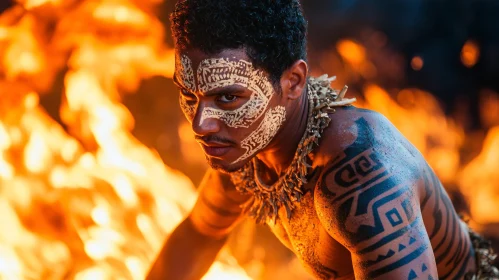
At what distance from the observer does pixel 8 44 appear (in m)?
3.04

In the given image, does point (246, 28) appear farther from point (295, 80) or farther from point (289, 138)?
point (289, 138)

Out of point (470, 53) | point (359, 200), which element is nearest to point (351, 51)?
point (470, 53)

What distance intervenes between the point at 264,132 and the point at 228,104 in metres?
0.17

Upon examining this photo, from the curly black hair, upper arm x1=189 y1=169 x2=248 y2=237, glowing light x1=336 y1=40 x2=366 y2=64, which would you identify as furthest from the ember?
the curly black hair

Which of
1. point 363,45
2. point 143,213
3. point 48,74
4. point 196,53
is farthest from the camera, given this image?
point 363,45

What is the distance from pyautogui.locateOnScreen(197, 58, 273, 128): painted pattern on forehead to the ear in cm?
7

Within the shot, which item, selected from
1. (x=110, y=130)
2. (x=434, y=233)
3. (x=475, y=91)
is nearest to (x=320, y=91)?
(x=434, y=233)

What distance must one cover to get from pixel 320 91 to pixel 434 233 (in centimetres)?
65

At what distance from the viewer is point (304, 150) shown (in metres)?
1.97

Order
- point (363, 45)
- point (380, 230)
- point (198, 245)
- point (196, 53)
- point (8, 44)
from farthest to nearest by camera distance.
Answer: point (363, 45)
point (8, 44)
point (198, 245)
point (196, 53)
point (380, 230)

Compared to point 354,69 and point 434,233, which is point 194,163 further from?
point 434,233

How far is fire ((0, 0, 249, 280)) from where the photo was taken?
10.4 ft

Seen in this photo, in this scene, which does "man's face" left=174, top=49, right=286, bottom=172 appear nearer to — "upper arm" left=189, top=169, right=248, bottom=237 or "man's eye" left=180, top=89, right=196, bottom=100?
"man's eye" left=180, top=89, right=196, bottom=100

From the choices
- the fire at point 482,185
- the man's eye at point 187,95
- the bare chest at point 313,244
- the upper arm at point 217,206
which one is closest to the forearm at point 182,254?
the upper arm at point 217,206
